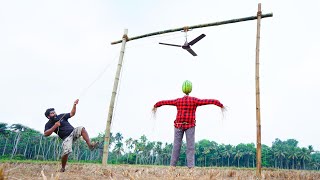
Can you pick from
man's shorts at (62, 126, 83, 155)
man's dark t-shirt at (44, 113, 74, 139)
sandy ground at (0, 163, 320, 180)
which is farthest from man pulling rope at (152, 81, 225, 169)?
man's dark t-shirt at (44, 113, 74, 139)

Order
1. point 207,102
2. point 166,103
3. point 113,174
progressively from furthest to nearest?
point 166,103
point 207,102
point 113,174

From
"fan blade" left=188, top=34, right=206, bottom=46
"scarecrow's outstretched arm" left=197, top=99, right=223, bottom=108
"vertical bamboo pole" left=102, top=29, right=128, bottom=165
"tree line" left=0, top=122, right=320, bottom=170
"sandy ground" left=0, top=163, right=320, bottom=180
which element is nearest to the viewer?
"sandy ground" left=0, top=163, right=320, bottom=180

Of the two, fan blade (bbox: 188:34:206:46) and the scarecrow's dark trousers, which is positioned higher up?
fan blade (bbox: 188:34:206:46)

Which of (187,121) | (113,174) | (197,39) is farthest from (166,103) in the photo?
(113,174)

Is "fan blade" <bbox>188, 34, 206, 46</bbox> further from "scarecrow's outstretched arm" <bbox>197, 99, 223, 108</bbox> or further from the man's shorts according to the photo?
the man's shorts

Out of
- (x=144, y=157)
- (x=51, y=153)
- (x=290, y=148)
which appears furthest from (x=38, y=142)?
(x=290, y=148)

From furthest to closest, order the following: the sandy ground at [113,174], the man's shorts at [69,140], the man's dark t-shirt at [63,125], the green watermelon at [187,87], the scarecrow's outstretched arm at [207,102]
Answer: the green watermelon at [187,87] → the scarecrow's outstretched arm at [207,102] → the man's dark t-shirt at [63,125] → the man's shorts at [69,140] → the sandy ground at [113,174]

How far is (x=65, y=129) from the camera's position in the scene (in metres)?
6.31

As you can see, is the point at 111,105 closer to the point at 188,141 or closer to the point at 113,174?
the point at 188,141

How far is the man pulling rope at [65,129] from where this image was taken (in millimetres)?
6026

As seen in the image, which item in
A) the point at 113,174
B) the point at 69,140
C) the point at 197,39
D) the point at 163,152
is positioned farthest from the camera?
the point at 163,152

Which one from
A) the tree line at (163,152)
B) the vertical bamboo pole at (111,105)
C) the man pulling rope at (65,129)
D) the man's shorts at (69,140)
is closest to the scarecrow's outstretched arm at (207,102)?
the vertical bamboo pole at (111,105)

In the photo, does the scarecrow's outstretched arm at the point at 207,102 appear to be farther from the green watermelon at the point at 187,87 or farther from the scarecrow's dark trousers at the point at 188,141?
the scarecrow's dark trousers at the point at 188,141

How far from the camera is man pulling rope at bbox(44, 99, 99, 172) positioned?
603cm
